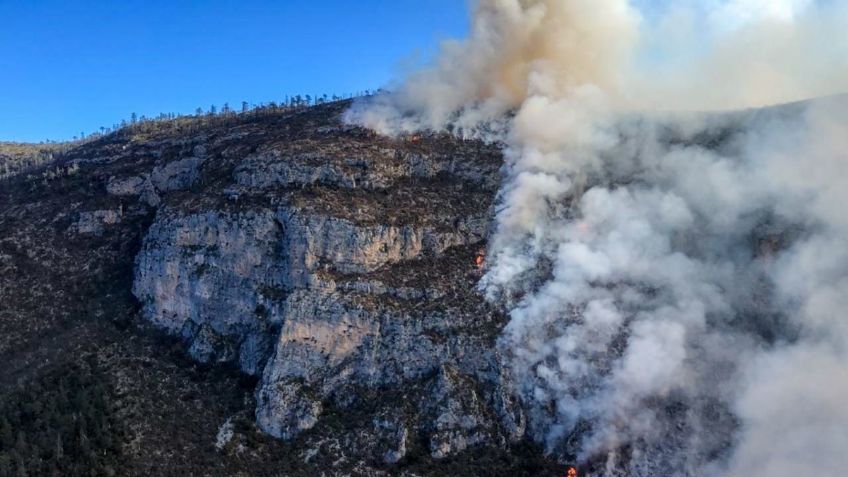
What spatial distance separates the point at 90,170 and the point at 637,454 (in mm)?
131341

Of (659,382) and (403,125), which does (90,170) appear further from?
(659,382)

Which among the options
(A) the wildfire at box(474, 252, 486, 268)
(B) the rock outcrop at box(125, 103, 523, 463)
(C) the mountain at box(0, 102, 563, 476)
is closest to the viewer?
(C) the mountain at box(0, 102, 563, 476)

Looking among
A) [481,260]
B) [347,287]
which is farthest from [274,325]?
[481,260]

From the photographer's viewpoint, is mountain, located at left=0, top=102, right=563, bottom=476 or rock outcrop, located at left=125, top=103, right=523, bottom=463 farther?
rock outcrop, located at left=125, top=103, right=523, bottom=463

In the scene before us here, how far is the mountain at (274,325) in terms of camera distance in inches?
3172

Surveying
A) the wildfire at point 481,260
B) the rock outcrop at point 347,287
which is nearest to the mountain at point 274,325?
the rock outcrop at point 347,287

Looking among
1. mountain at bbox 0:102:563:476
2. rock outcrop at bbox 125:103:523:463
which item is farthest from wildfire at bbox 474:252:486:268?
mountain at bbox 0:102:563:476

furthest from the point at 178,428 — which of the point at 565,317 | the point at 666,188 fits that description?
the point at 666,188

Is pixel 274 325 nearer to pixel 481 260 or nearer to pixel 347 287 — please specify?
pixel 347 287

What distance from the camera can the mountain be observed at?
8056 cm

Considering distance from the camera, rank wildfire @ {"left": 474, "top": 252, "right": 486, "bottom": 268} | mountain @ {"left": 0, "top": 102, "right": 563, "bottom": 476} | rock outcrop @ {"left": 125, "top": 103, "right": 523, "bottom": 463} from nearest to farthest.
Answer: mountain @ {"left": 0, "top": 102, "right": 563, "bottom": 476}
rock outcrop @ {"left": 125, "top": 103, "right": 523, "bottom": 463}
wildfire @ {"left": 474, "top": 252, "right": 486, "bottom": 268}

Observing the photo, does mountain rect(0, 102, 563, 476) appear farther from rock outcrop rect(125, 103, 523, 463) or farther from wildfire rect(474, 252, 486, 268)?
wildfire rect(474, 252, 486, 268)

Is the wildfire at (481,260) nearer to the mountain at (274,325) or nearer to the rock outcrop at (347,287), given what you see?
the rock outcrop at (347,287)

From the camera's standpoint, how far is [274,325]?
306 ft
